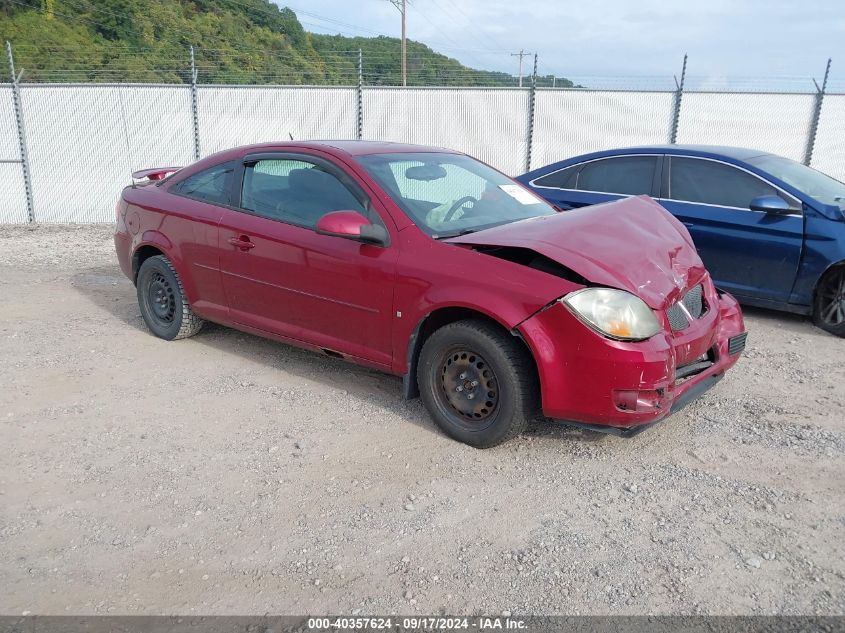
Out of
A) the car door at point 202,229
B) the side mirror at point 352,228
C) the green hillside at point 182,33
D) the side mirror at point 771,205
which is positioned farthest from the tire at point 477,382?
the green hillside at point 182,33

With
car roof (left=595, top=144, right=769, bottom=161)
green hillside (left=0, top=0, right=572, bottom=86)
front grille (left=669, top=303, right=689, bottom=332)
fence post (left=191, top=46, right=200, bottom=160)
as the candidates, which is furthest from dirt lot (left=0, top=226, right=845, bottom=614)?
green hillside (left=0, top=0, right=572, bottom=86)

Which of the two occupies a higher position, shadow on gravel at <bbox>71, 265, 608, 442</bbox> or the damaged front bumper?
the damaged front bumper

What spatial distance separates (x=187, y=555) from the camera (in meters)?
3.05

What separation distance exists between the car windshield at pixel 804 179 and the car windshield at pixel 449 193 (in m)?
2.61

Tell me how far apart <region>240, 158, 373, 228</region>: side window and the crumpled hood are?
0.88 metres

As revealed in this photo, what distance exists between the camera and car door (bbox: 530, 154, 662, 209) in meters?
6.78

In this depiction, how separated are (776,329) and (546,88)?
855 cm

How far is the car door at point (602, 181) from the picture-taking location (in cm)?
678

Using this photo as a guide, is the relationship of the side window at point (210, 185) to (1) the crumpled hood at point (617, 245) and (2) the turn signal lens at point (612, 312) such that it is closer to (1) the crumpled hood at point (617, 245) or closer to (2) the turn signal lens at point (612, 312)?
(1) the crumpled hood at point (617, 245)

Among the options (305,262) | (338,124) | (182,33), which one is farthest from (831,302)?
(182,33)

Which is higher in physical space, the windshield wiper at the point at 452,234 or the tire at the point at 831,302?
the windshield wiper at the point at 452,234

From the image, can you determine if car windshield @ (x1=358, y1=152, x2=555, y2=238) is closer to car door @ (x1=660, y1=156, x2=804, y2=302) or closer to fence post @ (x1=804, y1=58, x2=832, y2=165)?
car door @ (x1=660, y1=156, x2=804, y2=302)

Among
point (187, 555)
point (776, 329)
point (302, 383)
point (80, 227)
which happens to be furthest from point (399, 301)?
point (80, 227)

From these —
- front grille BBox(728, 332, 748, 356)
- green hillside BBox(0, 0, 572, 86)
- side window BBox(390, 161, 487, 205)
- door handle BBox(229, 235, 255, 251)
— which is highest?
green hillside BBox(0, 0, 572, 86)
